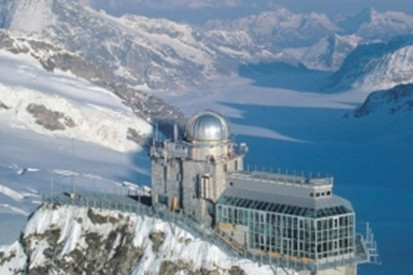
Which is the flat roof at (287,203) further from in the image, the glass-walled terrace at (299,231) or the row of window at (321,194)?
the row of window at (321,194)

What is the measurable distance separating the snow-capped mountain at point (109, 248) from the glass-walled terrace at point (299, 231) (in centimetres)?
268

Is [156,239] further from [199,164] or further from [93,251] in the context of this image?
[199,164]

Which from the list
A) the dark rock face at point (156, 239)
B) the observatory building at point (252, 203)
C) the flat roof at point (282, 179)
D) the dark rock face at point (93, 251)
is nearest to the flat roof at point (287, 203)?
the observatory building at point (252, 203)

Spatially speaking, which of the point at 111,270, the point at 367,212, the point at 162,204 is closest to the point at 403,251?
the point at 367,212

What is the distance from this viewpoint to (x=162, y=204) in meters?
85.1

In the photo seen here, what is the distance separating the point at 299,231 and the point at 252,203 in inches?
226

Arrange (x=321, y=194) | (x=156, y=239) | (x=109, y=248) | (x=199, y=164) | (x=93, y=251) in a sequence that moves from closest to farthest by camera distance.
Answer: (x=321, y=194) → (x=156, y=239) → (x=109, y=248) → (x=93, y=251) → (x=199, y=164)

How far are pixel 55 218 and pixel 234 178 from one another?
16.3 metres

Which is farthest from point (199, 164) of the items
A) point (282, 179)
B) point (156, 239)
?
point (156, 239)

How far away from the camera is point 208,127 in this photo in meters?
81.3

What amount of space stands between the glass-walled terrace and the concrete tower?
4.56 meters

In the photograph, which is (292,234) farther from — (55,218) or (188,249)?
(55,218)

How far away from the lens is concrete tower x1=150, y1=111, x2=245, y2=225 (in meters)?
81.2

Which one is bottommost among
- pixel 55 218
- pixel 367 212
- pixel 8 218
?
pixel 55 218
